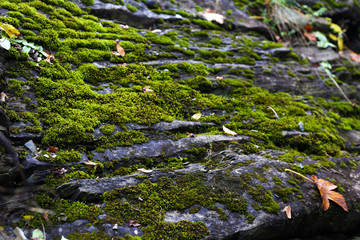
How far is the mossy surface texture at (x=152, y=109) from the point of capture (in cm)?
272

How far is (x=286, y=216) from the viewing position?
2.93 m

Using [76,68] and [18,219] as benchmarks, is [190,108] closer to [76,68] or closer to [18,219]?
[76,68]

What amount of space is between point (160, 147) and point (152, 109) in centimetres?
72

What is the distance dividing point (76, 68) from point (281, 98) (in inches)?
148

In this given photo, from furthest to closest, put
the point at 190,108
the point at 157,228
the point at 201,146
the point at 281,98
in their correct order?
the point at 281,98 < the point at 190,108 < the point at 201,146 < the point at 157,228

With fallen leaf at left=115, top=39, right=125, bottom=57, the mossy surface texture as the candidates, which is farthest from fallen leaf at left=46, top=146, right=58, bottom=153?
fallen leaf at left=115, top=39, right=125, bottom=57

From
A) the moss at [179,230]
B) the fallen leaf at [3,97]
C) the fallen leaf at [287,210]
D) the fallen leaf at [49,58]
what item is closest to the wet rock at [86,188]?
Result: the moss at [179,230]

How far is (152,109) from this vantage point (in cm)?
381

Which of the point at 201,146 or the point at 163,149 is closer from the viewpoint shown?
the point at 163,149

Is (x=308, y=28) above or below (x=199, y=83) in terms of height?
above

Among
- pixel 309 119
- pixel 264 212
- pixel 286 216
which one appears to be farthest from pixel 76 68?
pixel 309 119

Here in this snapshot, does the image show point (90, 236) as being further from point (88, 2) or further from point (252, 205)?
point (88, 2)

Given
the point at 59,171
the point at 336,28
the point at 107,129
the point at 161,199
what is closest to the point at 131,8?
the point at 107,129

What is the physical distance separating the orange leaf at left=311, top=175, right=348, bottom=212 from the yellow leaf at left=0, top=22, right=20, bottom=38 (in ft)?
15.0
